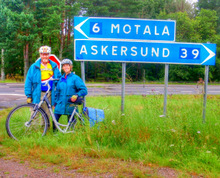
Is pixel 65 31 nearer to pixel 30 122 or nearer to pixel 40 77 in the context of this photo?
pixel 40 77

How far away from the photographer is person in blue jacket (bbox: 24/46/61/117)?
18.3ft

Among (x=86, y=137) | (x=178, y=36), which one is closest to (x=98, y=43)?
(x=86, y=137)

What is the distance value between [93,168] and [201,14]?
4795 centimetres

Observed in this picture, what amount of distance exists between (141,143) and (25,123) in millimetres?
2260

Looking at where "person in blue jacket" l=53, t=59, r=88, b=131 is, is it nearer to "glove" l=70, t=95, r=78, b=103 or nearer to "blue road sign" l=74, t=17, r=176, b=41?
"glove" l=70, t=95, r=78, b=103

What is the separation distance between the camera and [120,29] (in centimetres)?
611

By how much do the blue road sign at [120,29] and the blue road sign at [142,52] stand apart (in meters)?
0.13

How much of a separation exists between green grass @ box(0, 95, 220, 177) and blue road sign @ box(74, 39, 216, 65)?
4.35 feet

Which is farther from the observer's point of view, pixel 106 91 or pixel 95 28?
pixel 106 91

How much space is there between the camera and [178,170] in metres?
3.80

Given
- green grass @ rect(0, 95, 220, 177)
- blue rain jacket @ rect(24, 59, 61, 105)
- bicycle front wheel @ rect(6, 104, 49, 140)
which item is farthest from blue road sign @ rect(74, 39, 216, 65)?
bicycle front wheel @ rect(6, 104, 49, 140)

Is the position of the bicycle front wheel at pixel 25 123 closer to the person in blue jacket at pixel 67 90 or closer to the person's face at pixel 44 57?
the person in blue jacket at pixel 67 90

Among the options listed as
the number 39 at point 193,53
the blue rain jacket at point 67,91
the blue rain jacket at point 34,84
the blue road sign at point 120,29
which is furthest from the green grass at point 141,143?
the blue road sign at point 120,29

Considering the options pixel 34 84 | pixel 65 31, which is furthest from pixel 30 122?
pixel 65 31
